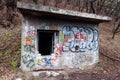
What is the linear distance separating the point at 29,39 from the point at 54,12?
4.92ft

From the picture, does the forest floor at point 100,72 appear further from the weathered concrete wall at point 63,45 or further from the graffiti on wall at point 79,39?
the graffiti on wall at point 79,39

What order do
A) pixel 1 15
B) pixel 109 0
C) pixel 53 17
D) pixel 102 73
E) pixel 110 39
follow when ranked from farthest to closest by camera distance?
pixel 109 0, pixel 110 39, pixel 1 15, pixel 102 73, pixel 53 17

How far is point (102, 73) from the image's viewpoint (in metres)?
9.84

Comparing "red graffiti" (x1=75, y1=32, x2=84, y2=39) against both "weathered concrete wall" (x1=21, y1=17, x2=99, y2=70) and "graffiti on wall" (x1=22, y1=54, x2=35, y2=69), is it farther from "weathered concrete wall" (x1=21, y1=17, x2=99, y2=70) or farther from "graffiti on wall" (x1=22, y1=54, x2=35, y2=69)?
"graffiti on wall" (x1=22, y1=54, x2=35, y2=69)

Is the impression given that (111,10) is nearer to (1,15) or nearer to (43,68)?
(1,15)

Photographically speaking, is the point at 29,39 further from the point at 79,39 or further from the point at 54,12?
the point at 79,39

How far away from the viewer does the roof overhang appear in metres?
7.72

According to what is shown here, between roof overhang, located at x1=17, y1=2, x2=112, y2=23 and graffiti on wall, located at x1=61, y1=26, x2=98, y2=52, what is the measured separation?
0.54 metres

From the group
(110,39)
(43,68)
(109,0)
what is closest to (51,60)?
(43,68)

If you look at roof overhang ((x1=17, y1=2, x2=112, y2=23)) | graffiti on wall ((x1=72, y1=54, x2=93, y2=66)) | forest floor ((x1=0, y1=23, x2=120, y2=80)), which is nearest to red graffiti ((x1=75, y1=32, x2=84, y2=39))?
roof overhang ((x1=17, y1=2, x2=112, y2=23))

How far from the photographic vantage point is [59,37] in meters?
9.31

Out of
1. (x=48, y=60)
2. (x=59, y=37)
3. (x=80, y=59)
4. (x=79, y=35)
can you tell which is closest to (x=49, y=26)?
(x=59, y=37)

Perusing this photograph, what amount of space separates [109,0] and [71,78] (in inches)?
486

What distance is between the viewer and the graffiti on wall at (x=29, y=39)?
8547 millimetres
